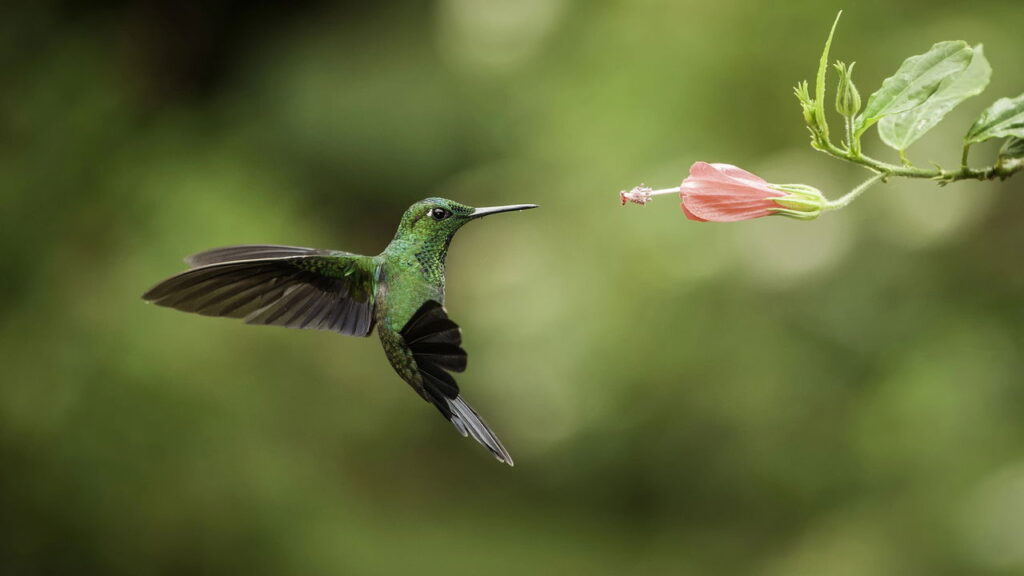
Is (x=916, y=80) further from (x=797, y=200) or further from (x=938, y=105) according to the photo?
(x=797, y=200)

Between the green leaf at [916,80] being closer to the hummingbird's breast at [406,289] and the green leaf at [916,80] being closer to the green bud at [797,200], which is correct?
the green bud at [797,200]

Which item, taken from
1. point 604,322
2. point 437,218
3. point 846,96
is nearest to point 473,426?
point 437,218

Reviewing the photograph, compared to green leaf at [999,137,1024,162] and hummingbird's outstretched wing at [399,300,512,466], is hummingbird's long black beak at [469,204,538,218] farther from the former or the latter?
green leaf at [999,137,1024,162]

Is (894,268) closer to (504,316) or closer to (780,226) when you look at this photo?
(780,226)

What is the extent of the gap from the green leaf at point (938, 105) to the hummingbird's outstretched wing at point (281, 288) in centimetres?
45

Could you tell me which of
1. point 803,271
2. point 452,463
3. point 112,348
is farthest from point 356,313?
point 452,463

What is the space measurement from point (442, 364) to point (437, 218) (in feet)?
0.48

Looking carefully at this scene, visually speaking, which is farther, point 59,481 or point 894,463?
point 59,481

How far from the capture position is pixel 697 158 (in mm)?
2275

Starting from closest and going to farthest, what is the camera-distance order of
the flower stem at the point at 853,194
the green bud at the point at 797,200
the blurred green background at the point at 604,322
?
A: the flower stem at the point at 853,194 → the green bud at the point at 797,200 → the blurred green background at the point at 604,322

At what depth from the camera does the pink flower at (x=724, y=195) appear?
31.0 inches

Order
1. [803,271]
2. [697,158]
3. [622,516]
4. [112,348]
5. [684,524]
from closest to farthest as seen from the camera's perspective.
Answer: [803,271] < [697,158] < [112,348] < [684,524] < [622,516]

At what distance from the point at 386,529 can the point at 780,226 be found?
4.88 feet

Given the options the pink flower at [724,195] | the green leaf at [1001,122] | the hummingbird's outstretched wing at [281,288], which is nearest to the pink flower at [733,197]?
the pink flower at [724,195]
